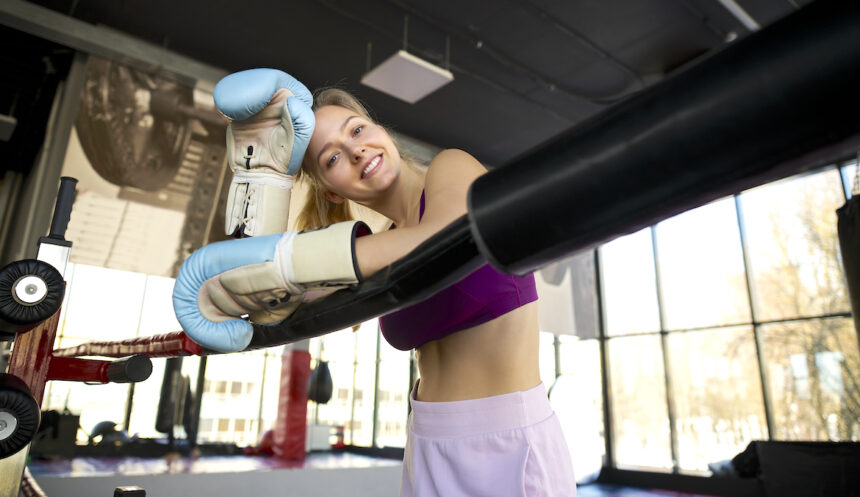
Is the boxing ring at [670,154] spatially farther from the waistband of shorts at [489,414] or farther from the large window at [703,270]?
the large window at [703,270]

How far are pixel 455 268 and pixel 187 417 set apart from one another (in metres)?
6.85

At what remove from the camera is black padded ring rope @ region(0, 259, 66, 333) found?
0.90 m

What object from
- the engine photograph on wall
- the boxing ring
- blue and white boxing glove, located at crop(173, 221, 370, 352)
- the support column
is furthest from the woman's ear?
the support column

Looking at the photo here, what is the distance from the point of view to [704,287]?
650cm

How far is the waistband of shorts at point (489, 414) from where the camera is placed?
34.5 inches

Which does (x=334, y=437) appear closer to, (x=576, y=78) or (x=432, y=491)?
(x=576, y=78)

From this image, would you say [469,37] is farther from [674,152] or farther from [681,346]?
[674,152]

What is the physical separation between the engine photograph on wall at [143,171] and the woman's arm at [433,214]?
13.6 ft

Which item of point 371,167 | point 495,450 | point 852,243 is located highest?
point 852,243

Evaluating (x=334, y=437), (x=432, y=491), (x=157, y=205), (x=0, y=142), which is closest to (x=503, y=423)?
(x=432, y=491)

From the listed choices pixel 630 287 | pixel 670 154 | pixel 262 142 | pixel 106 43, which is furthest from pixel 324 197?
pixel 630 287

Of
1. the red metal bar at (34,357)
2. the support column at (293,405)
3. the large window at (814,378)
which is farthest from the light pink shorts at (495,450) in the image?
the large window at (814,378)

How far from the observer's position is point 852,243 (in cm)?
292

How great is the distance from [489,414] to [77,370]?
890 mm
